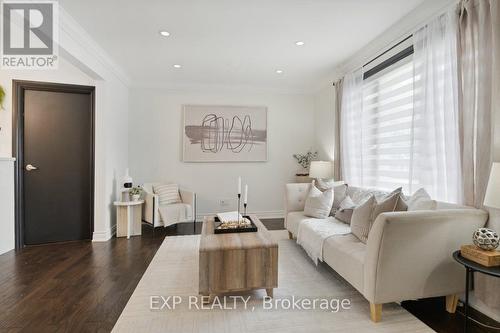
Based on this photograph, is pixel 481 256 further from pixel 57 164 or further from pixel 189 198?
pixel 57 164

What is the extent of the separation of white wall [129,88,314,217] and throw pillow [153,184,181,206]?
35 cm

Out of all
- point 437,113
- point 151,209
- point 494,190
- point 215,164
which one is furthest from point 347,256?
point 215,164

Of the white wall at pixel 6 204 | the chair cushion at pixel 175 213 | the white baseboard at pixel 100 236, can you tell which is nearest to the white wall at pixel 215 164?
the chair cushion at pixel 175 213

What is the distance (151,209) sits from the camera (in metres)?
3.79

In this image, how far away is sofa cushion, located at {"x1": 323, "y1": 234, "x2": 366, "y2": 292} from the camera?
73.5 inches

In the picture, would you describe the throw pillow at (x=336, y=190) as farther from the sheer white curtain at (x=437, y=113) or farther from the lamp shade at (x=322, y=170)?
the sheer white curtain at (x=437, y=113)

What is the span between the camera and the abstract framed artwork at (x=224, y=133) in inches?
182

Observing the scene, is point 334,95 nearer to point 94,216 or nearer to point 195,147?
point 195,147

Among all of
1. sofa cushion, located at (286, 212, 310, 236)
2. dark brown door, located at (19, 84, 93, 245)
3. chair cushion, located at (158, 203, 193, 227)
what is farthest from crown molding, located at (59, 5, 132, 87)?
sofa cushion, located at (286, 212, 310, 236)

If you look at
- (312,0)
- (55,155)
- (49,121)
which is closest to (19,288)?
(55,155)

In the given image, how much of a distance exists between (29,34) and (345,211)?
3.97 meters

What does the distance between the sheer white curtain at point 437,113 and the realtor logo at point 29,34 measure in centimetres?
354

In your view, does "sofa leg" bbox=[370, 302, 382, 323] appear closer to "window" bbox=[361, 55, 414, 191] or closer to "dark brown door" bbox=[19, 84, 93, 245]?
"window" bbox=[361, 55, 414, 191]

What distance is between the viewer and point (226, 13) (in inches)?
96.0
